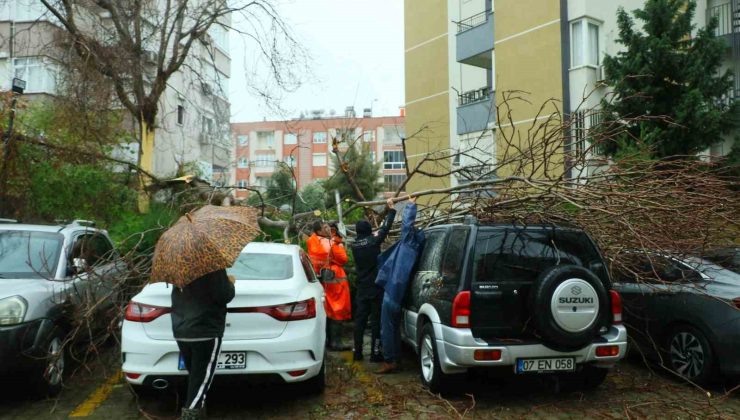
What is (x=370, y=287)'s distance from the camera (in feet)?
23.5

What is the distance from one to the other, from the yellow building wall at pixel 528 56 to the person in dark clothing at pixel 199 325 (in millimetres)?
15813

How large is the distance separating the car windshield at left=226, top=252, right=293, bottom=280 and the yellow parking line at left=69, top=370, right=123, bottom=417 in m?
1.83

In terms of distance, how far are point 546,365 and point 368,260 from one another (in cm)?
276

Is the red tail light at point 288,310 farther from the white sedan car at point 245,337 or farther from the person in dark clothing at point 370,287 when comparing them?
the person in dark clothing at point 370,287

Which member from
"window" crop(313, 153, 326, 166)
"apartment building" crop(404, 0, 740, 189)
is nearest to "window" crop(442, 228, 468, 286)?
"apartment building" crop(404, 0, 740, 189)

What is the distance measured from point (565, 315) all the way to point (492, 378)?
180 cm

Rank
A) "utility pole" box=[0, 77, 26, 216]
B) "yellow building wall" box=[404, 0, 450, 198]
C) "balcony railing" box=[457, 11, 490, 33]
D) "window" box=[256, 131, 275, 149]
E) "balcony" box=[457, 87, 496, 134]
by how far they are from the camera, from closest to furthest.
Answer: "utility pole" box=[0, 77, 26, 216]
"balcony" box=[457, 87, 496, 134]
"balcony railing" box=[457, 11, 490, 33]
"yellow building wall" box=[404, 0, 450, 198]
"window" box=[256, 131, 275, 149]

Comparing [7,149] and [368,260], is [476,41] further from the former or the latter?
[368,260]

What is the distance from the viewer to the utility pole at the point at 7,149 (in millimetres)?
9561

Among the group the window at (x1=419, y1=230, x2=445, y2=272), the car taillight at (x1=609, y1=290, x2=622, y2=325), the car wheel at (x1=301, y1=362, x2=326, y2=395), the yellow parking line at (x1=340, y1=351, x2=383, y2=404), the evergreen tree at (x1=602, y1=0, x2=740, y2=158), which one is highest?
the evergreen tree at (x1=602, y1=0, x2=740, y2=158)

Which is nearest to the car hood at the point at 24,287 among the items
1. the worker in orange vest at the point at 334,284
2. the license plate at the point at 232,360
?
the license plate at the point at 232,360

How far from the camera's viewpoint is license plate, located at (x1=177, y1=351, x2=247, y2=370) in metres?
4.87

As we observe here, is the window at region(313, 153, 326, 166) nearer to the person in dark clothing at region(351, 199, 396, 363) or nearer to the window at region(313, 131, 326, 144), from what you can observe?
the window at region(313, 131, 326, 144)

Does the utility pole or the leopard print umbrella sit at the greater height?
the utility pole
